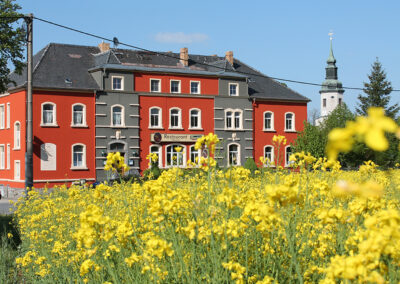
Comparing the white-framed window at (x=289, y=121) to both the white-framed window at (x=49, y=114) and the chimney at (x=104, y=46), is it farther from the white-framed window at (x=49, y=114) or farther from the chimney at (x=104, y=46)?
the white-framed window at (x=49, y=114)

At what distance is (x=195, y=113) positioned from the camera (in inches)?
1538

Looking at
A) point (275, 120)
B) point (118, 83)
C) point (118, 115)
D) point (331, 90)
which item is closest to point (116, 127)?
point (118, 115)

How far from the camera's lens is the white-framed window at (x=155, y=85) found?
37.4 metres

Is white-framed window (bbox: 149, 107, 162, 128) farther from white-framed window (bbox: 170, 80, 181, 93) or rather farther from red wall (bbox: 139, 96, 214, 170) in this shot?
white-framed window (bbox: 170, 80, 181, 93)

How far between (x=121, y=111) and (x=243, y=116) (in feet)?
31.4

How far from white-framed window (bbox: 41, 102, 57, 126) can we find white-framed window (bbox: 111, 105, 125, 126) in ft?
12.6

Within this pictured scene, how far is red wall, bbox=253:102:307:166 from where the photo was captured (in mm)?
41469

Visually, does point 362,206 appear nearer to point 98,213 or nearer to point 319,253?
point 319,253

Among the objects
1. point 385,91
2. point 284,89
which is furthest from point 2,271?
point 385,91

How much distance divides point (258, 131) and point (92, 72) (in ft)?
43.8

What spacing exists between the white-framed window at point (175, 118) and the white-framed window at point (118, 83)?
399cm

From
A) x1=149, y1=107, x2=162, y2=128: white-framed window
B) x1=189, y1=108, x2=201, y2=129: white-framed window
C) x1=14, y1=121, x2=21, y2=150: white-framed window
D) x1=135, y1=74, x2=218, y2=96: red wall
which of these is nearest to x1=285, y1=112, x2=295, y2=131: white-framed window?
x1=135, y1=74, x2=218, y2=96: red wall

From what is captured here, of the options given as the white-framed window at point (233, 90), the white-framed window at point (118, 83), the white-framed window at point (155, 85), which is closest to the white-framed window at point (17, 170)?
the white-framed window at point (118, 83)

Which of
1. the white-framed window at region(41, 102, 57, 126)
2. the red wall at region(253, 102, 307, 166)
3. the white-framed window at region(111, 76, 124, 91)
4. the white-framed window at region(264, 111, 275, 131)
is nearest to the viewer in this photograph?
the white-framed window at region(41, 102, 57, 126)
